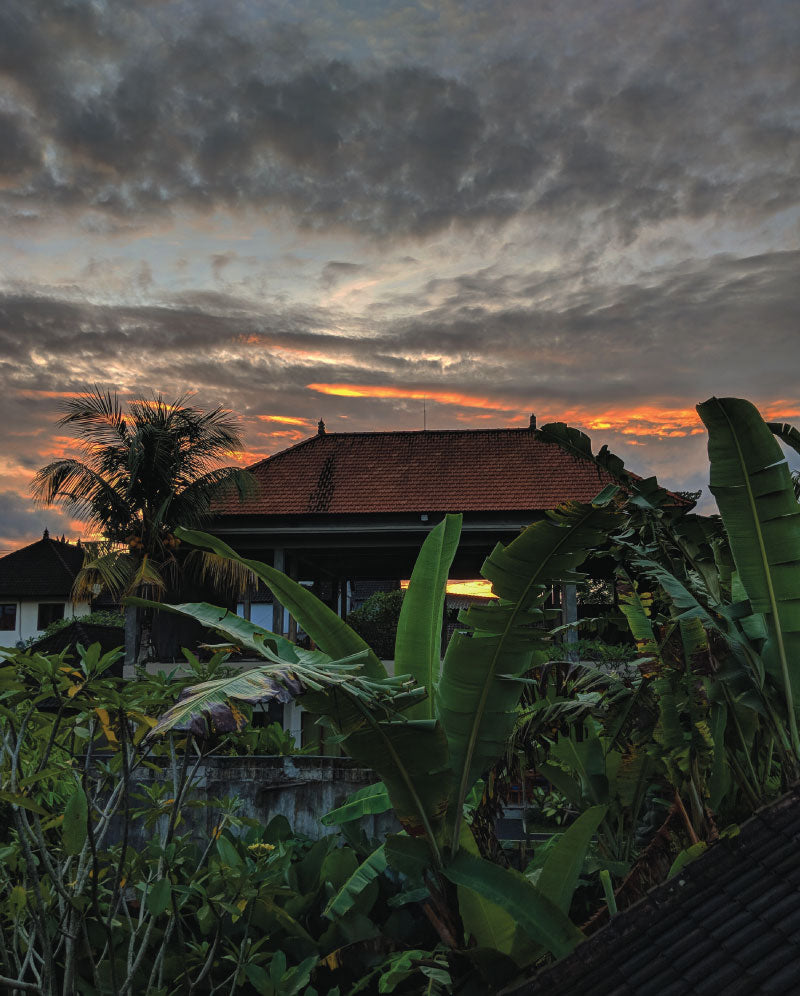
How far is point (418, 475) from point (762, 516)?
1388 cm

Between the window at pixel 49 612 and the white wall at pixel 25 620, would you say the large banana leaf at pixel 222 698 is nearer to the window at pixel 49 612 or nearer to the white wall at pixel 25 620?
the white wall at pixel 25 620

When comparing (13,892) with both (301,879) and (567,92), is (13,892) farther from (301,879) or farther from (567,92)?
(567,92)

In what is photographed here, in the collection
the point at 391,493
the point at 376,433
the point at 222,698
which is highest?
the point at 376,433

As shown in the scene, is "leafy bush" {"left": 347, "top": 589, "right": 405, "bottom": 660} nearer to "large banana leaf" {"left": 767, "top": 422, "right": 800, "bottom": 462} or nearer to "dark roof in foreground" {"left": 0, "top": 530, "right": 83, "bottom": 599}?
"large banana leaf" {"left": 767, "top": 422, "right": 800, "bottom": 462}

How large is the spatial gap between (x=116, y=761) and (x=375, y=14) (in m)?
6.02

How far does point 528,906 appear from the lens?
347cm

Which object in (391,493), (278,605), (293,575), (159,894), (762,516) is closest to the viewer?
(159,894)

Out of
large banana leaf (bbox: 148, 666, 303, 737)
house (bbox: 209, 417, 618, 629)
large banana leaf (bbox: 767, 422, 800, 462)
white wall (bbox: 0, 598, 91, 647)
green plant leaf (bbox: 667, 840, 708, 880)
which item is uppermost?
house (bbox: 209, 417, 618, 629)

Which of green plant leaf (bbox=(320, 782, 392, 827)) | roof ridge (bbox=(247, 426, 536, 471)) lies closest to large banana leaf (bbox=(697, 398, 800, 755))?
green plant leaf (bbox=(320, 782, 392, 827))

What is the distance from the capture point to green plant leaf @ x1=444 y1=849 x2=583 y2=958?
11.3 ft

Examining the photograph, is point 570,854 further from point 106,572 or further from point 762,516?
point 106,572

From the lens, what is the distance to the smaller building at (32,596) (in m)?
39.8

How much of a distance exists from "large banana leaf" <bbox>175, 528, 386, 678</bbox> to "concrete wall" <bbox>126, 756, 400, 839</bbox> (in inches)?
95.6

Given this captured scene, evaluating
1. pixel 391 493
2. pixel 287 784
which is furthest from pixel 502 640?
pixel 391 493
